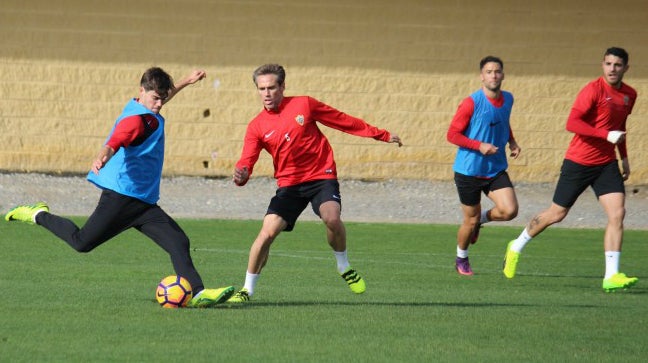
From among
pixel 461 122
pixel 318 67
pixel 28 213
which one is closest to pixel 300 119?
pixel 28 213

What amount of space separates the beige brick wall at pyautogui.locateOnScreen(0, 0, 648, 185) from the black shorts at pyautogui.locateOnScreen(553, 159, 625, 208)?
10.2m

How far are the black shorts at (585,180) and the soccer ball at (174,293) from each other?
14.5ft

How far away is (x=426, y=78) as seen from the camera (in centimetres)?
2273

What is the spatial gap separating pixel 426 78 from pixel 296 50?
89.1 inches

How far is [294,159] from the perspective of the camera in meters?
10.6

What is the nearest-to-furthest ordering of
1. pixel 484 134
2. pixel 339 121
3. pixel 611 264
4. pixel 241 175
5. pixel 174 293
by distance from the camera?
1. pixel 174 293
2. pixel 241 175
3. pixel 339 121
4. pixel 611 264
5. pixel 484 134

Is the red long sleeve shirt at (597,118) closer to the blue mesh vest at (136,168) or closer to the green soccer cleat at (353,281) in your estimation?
the green soccer cleat at (353,281)

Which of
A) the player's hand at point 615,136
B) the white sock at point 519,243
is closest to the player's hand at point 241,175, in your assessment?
the player's hand at point 615,136

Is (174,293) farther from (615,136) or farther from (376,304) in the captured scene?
(615,136)

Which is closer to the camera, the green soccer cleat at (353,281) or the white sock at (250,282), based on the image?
the white sock at (250,282)

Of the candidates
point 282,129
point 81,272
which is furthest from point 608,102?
point 81,272

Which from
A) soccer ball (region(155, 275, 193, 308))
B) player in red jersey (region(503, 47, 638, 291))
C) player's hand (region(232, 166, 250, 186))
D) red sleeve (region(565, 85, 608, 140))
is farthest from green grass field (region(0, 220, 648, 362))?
red sleeve (region(565, 85, 608, 140))

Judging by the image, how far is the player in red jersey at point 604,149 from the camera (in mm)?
12023

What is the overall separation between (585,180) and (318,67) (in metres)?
10.7
